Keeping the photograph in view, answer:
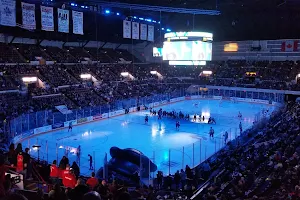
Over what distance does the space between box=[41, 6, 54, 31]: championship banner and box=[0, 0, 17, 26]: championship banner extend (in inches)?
118

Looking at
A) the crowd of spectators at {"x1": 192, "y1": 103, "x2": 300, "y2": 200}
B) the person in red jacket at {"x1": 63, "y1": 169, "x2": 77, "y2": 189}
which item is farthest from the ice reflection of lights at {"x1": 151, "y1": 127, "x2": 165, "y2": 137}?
the person in red jacket at {"x1": 63, "y1": 169, "x2": 77, "y2": 189}

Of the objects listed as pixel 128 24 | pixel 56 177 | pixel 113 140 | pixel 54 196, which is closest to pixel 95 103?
pixel 128 24

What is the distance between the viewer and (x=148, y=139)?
86.6ft

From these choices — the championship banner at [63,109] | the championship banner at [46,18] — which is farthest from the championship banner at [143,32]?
the championship banner at [63,109]

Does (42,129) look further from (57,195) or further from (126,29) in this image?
(57,195)

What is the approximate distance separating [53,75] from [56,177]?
35.6m

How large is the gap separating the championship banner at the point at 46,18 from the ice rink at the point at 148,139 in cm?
1056

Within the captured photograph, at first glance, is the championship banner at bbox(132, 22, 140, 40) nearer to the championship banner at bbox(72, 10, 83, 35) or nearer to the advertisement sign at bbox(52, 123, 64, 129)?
the championship banner at bbox(72, 10, 83, 35)

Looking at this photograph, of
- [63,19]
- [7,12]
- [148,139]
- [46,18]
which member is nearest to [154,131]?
[148,139]

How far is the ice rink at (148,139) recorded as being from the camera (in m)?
20.6

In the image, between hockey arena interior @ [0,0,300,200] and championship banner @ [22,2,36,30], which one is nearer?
hockey arena interior @ [0,0,300,200]

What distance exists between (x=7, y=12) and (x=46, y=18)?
13.0 ft

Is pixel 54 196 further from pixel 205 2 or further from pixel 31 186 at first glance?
pixel 205 2

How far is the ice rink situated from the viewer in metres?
20.6
